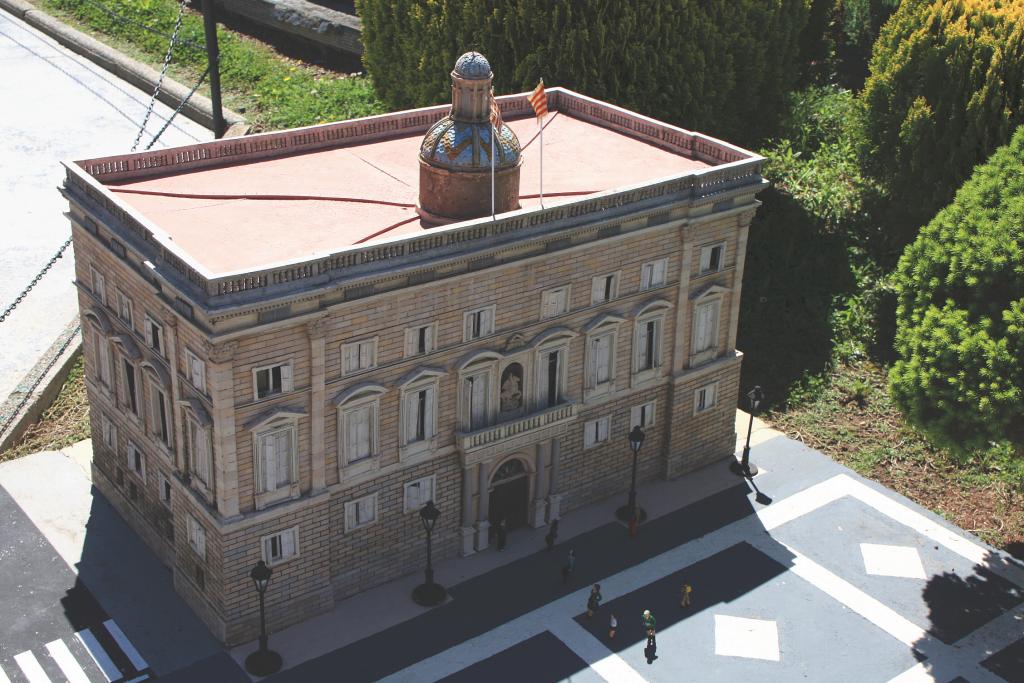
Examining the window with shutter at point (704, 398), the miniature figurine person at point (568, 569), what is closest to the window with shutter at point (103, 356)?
the miniature figurine person at point (568, 569)

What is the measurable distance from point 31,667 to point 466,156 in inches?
738

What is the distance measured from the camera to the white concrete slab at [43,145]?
51281 millimetres

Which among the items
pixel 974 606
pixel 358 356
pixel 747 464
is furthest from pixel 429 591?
pixel 974 606

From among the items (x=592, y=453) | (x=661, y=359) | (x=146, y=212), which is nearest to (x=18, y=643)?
(x=146, y=212)

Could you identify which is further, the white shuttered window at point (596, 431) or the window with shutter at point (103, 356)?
the white shuttered window at point (596, 431)

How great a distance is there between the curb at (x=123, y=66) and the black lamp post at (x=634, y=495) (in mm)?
29532

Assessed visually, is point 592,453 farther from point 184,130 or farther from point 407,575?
point 184,130

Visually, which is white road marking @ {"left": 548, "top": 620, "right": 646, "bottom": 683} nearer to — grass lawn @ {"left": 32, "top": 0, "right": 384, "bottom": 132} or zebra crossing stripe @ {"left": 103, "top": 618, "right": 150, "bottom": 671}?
zebra crossing stripe @ {"left": 103, "top": 618, "right": 150, "bottom": 671}

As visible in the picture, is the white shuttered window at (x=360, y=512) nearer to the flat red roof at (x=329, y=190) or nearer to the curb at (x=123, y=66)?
the flat red roof at (x=329, y=190)

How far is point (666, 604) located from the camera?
4022 cm

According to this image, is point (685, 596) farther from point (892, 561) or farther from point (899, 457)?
point (899, 457)

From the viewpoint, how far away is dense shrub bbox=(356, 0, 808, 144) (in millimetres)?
53500

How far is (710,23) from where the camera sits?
54.5 metres

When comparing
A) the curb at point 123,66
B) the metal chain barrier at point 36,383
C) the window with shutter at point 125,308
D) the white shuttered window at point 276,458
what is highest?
the window with shutter at point 125,308
